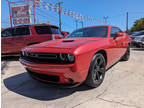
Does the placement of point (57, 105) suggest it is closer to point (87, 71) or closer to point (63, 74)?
point (63, 74)

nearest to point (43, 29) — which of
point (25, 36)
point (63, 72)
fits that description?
point (25, 36)

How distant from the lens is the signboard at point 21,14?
14.0m

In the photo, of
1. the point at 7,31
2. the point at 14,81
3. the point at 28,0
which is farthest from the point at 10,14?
the point at 14,81

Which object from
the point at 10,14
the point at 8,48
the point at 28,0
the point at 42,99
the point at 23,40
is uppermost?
the point at 28,0

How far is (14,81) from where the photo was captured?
2811 millimetres

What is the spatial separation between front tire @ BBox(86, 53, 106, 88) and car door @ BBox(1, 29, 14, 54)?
4658 mm

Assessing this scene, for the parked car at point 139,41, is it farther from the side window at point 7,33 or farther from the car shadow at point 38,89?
the side window at point 7,33

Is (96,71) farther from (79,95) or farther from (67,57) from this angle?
(67,57)

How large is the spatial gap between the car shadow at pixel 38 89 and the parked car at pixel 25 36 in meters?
2.55

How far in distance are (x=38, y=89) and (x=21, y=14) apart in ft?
48.5

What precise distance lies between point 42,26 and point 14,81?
10.0ft

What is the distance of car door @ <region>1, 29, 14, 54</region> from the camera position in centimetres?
515

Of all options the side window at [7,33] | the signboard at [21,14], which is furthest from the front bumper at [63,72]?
the signboard at [21,14]

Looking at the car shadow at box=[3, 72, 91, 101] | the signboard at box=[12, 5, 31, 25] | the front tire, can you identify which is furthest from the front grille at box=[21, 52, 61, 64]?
the signboard at box=[12, 5, 31, 25]
